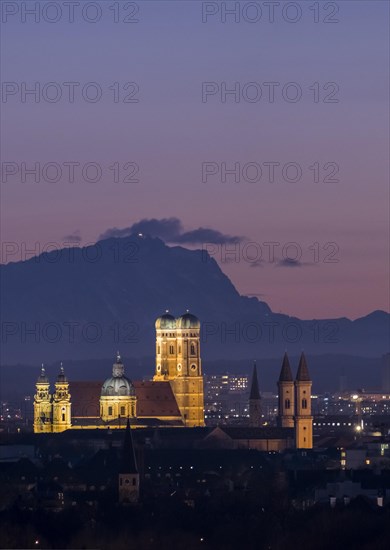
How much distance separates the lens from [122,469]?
160m

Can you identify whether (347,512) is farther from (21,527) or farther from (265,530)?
(21,527)

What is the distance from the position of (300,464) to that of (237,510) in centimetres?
5585

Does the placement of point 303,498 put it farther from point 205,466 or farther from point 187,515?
point 205,466

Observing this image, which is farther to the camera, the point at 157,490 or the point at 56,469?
the point at 56,469

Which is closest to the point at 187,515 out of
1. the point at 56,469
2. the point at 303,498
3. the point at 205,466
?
the point at 303,498

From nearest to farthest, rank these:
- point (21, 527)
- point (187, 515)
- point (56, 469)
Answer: point (21, 527), point (187, 515), point (56, 469)

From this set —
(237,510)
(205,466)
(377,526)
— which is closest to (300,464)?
(205,466)

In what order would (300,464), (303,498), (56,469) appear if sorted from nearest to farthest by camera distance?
(303,498) → (56,469) → (300,464)

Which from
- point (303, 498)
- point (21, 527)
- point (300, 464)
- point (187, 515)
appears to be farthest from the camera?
point (300, 464)

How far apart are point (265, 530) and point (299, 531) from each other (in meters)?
1.65

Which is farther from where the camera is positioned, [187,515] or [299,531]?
[187,515]

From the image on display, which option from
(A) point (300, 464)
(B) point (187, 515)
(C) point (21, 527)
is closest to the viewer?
(C) point (21, 527)

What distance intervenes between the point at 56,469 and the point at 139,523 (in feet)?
161

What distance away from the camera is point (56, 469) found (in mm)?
178875
